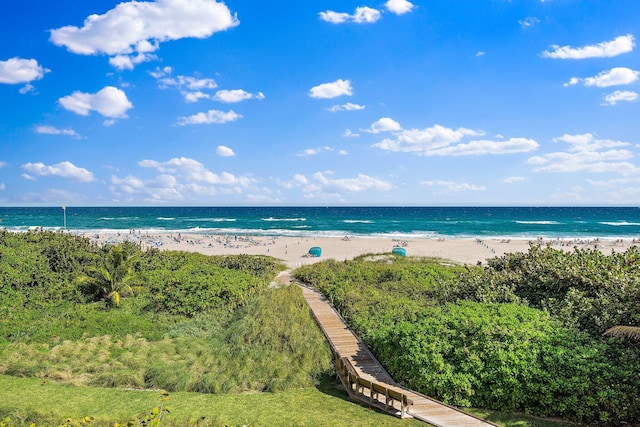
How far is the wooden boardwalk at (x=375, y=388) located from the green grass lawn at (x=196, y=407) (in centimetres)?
33

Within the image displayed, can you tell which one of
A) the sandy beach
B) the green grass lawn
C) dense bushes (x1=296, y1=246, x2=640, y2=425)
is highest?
dense bushes (x1=296, y1=246, x2=640, y2=425)

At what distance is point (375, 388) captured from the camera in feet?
37.5

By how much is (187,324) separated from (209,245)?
4221cm

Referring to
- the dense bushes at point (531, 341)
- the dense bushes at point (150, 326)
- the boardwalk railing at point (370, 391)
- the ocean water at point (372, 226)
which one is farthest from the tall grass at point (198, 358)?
the ocean water at point (372, 226)

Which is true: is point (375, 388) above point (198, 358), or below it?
above

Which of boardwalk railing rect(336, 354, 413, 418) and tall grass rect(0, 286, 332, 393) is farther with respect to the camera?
tall grass rect(0, 286, 332, 393)

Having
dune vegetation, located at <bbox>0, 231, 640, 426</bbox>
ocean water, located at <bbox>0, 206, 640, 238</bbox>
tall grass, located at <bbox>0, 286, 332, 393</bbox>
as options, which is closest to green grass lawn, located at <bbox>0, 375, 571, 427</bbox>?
dune vegetation, located at <bbox>0, 231, 640, 426</bbox>

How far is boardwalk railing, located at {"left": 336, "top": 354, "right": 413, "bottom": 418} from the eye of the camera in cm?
1081

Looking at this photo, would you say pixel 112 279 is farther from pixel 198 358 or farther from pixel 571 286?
pixel 571 286

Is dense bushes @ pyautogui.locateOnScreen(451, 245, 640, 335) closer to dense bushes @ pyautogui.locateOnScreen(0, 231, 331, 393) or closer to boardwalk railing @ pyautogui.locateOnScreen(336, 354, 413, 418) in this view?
boardwalk railing @ pyautogui.locateOnScreen(336, 354, 413, 418)

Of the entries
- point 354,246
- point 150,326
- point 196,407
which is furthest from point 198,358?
point 354,246

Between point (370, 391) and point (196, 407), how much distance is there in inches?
182

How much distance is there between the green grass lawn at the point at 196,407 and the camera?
407 inches

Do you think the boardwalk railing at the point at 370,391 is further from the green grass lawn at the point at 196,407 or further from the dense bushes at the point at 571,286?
the dense bushes at the point at 571,286
